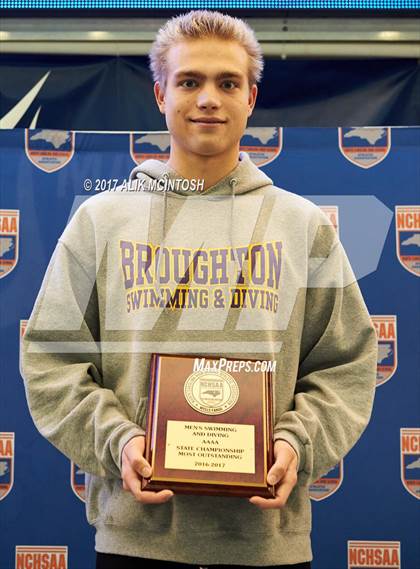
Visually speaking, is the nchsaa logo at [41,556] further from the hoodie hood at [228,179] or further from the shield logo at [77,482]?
the hoodie hood at [228,179]

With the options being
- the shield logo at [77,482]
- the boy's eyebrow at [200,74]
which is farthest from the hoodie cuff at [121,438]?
the shield logo at [77,482]

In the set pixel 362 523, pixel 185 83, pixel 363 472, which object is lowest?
pixel 362 523

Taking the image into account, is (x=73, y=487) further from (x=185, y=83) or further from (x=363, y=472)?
(x=185, y=83)

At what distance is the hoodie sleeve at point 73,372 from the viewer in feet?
3.67

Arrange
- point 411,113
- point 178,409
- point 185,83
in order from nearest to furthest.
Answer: point 178,409 → point 185,83 → point 411,113

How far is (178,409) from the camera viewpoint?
1.10 meters

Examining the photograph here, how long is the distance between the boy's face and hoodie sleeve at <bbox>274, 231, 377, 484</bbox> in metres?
0.27

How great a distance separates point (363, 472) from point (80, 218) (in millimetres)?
1278

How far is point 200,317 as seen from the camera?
119cm

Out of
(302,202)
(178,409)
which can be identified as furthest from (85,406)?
(302,202)

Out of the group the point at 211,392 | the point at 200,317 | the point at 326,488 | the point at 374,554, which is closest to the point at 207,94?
the point at 200,317

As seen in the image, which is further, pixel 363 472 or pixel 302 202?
pixel 363 472

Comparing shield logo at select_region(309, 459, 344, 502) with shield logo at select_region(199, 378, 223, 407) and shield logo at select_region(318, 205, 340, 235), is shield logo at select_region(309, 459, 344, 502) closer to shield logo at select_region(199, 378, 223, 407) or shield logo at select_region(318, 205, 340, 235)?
shield logo at select_region(318, 205, 340, 235)

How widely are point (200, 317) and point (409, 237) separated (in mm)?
1217
